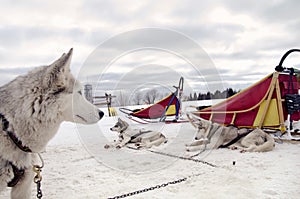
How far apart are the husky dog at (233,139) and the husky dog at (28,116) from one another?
2653mm

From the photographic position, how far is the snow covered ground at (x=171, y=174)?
1999mm

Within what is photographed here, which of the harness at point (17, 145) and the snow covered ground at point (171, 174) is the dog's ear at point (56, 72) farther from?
the snow covered ground at point (171, 174)

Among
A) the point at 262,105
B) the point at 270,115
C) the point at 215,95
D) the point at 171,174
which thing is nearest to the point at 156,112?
the point at 215,95

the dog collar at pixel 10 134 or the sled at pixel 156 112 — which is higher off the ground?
the dog collar at pixel 10 134

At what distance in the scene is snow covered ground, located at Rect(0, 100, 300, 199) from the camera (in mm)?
1999

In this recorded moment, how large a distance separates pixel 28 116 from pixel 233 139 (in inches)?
133

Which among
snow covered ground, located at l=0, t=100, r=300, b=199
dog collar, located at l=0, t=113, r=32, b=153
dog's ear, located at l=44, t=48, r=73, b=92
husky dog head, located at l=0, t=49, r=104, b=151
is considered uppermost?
dog's ear, located at l=44, t=48, r=73, b=92

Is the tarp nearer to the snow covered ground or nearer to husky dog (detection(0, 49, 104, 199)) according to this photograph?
the snow covered ground

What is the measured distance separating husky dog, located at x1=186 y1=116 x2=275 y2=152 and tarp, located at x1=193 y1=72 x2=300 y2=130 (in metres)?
0.71

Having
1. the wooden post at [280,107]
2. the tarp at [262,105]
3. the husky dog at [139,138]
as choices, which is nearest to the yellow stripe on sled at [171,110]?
the tarp at [262,105]

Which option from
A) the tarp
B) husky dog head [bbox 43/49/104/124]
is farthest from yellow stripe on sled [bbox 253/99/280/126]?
husky dog head [bbox 43/49/104/124]

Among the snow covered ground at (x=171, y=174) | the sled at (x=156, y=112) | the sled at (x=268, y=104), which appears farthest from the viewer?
the sled at (x=156, y=112)

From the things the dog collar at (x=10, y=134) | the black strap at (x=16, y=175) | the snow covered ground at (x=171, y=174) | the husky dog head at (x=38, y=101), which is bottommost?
the snow covered ground at (x=171, y=174)

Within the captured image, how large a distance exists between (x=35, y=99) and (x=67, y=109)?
21 centimetres
